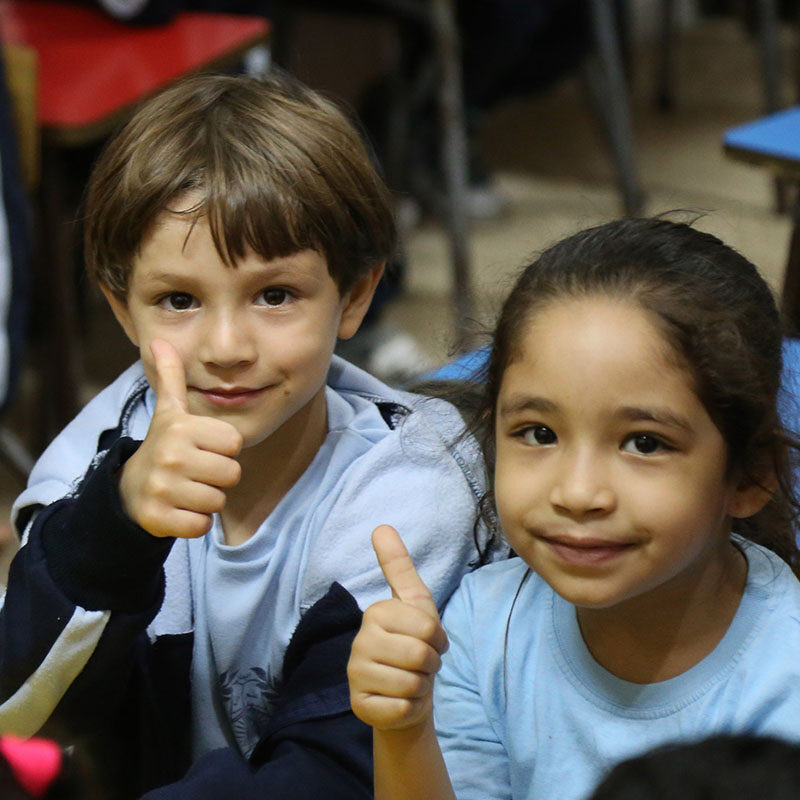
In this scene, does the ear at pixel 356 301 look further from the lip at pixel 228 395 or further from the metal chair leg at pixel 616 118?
the metal chair leg at pixel 616 118

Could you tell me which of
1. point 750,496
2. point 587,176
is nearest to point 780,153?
point 750,496

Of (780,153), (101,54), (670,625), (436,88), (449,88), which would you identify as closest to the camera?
(670,625)

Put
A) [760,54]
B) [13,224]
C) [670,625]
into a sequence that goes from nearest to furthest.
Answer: [670,625], [13,224], [760,54]

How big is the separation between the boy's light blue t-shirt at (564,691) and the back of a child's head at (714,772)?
0.34 meters

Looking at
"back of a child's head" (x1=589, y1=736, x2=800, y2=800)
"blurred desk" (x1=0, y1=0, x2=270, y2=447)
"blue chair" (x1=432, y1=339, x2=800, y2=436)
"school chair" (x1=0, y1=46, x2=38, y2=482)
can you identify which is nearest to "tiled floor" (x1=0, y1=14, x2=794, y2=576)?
"blurred desk" (x1=0, y1=0, x2=270, y2=447)

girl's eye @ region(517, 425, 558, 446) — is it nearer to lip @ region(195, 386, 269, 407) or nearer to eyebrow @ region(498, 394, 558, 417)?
eyebrow @ region(498, 394, 558, 417)

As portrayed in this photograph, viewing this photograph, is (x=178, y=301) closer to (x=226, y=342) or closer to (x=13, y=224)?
(x=226, y=342)

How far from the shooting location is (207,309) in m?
1.02

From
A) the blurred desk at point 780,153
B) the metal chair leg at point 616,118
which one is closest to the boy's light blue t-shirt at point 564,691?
the blurred desk at point 780,153

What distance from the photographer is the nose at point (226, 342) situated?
3.27 ft

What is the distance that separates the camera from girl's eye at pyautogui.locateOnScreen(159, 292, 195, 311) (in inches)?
40.8

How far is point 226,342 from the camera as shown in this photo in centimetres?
100

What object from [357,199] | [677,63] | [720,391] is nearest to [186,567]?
[357,199]

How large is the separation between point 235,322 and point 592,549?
34cm
